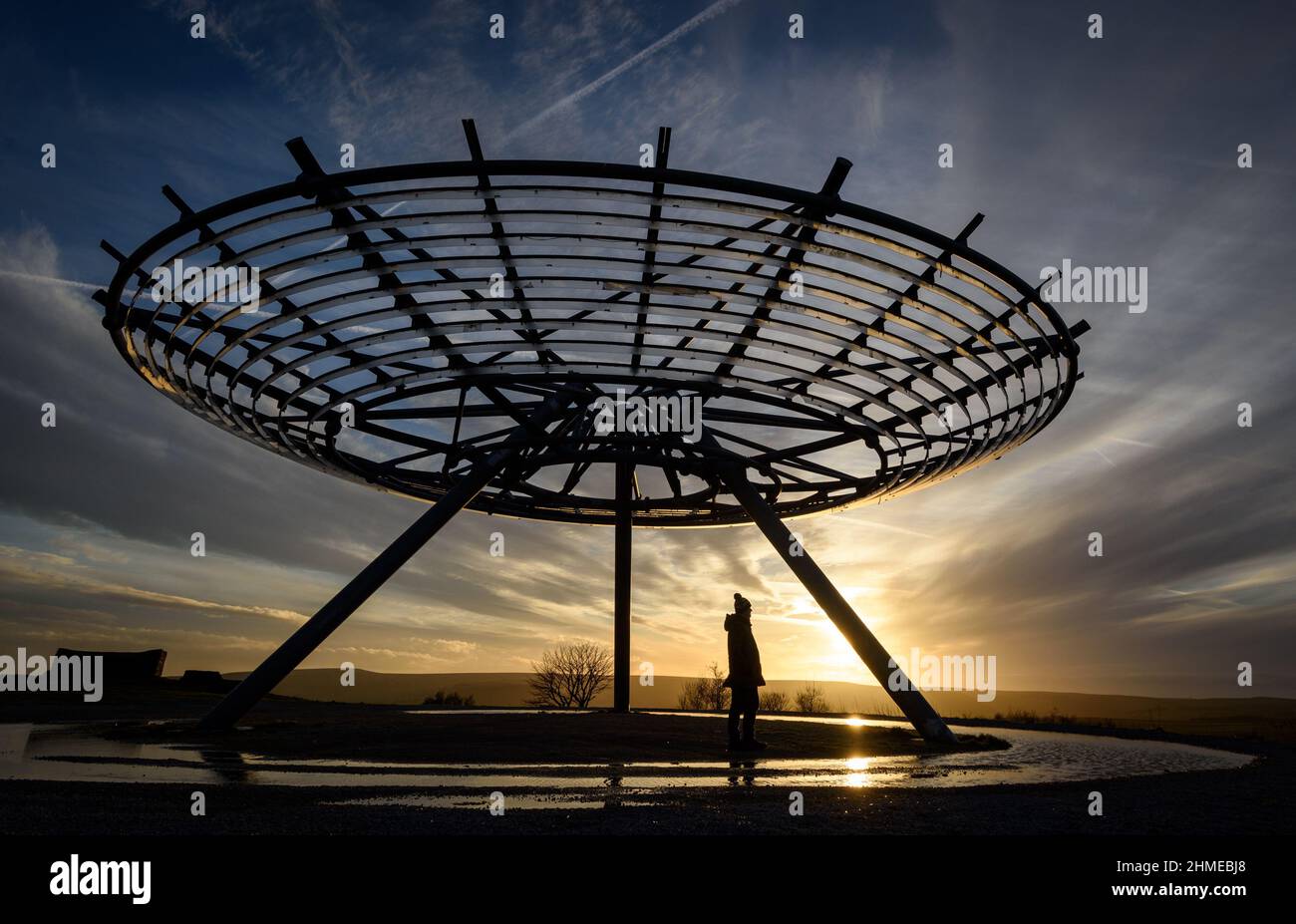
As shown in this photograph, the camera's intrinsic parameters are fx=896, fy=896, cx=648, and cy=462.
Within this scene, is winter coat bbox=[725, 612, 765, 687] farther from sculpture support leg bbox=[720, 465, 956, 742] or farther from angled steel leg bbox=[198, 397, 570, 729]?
angled steel leg bbox=[198, 397, 570, 729]

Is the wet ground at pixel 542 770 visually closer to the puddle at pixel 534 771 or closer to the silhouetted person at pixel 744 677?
the puddle at pixel 534 771

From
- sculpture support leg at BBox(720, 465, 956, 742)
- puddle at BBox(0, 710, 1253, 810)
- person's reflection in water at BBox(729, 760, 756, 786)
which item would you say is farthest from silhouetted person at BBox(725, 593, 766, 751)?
sculpture support leg at BBox(720, 465, 956, 742)

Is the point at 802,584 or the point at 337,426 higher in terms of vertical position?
the point at 337,426

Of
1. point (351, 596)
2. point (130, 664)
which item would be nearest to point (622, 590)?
point (351, 596)

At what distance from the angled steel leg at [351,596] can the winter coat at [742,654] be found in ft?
18.1

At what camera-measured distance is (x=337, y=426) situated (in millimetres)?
16562

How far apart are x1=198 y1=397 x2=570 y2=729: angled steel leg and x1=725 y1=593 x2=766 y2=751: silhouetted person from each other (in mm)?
5544

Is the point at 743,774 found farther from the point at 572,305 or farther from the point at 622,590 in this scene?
the point at 622,590

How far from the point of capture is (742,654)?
12625 mm

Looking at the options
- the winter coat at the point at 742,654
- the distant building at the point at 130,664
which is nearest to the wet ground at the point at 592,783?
the winter coat at the point at 742,654

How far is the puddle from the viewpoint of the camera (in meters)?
7.25
